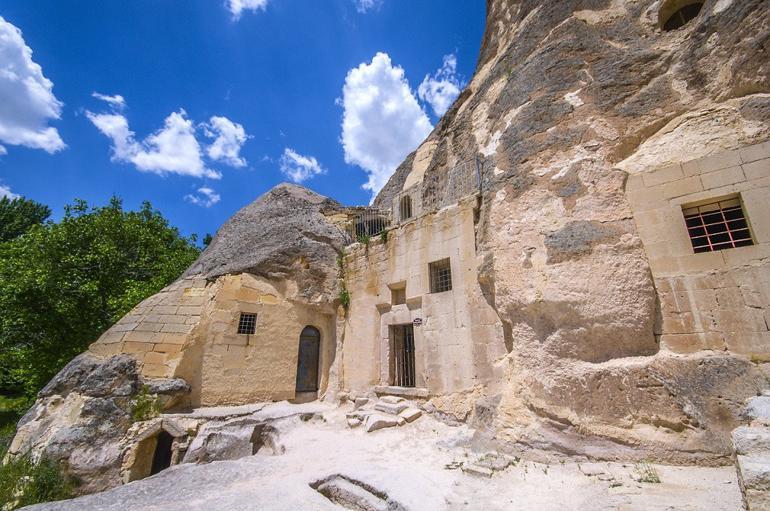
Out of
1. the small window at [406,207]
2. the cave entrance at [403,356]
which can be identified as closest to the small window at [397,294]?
the cave entrance at [403,356]

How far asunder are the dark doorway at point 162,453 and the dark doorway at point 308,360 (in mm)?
3556

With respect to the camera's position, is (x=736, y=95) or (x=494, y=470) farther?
(x=736, y=95)

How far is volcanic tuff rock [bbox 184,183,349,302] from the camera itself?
35.8ft

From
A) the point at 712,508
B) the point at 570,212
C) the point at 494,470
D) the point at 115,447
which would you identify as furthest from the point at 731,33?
the point at 115,447

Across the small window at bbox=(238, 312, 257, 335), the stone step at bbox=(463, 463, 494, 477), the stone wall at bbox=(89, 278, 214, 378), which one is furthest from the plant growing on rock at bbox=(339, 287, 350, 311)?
the stone step at bbox=(463, 463, 494, 477)

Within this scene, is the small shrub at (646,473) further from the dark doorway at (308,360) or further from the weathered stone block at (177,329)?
the weathered stone block at (177,329)

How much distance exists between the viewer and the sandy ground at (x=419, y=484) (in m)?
3.92

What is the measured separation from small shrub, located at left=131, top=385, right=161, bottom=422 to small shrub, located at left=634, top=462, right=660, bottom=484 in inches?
367

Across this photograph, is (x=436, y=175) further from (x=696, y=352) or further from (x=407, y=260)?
(x=696, y=352)

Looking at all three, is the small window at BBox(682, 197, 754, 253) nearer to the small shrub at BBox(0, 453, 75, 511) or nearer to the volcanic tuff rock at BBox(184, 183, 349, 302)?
Answer: the volcanic tuff rock at BBox(184, 183, 349, 302)

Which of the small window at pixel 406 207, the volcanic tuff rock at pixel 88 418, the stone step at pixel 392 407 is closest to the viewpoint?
the volcanic tuff rock at pixel 88 418

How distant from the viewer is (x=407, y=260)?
9.88m

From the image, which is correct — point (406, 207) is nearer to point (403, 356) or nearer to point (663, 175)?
point (403, 356)

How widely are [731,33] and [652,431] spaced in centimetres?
679
